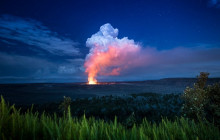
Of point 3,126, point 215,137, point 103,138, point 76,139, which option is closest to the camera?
point 76,139

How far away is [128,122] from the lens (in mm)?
8773

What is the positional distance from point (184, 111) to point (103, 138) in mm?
9853

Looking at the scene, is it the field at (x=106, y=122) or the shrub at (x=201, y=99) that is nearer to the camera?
the field at (x=106, y=122)

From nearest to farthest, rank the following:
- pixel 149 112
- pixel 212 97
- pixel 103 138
Result: pixel 103 138 < pixel 212 97 < pixel 149 112

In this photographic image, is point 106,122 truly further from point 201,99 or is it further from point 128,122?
point 201,99

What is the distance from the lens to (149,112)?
1662cm

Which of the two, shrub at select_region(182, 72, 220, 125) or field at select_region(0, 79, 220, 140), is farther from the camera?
shrub at select_region(182, 72, 220, 125)

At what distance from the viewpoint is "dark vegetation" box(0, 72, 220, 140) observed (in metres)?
2.18

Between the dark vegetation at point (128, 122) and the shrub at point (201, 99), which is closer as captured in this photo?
the dark vegetation at point (128, 122)

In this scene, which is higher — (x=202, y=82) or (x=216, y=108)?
(x=202, y=82)

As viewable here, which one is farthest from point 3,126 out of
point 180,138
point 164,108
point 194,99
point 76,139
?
point 164,108

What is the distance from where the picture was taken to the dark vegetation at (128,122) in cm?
218

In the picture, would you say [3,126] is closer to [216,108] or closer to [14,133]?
[14,133]

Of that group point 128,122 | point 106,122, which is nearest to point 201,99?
point 128,122
